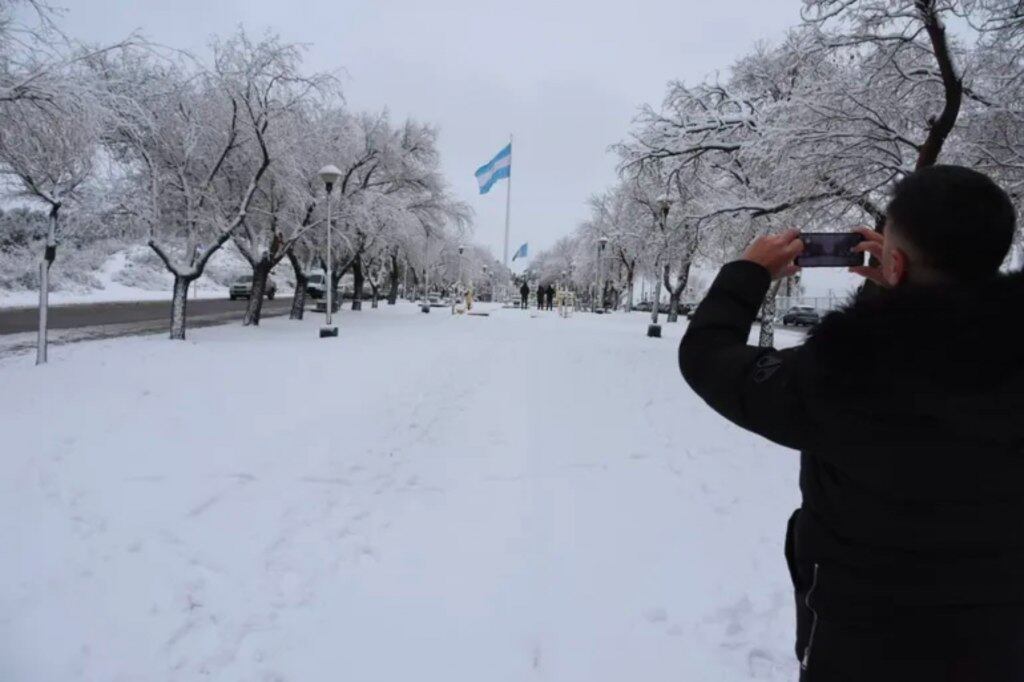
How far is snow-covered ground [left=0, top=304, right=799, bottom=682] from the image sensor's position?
2812mm

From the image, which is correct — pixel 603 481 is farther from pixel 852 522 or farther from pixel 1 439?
pixel 1 439

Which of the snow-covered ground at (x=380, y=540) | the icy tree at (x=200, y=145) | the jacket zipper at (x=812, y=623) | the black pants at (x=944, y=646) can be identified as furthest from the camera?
the icy tree at (x=200, y=145)

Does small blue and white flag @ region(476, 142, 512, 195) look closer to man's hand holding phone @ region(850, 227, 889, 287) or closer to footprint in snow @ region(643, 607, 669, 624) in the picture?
footprint in snow @ region(643, 607, 669, 624)

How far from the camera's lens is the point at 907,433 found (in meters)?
1.14

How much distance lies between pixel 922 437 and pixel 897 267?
1.17 ft

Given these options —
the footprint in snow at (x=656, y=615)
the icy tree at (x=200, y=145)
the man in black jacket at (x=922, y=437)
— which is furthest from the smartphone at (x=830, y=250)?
the icy tree at (x=200, y=145)


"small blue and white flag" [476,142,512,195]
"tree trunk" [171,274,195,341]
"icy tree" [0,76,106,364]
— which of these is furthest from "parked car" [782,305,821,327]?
"icy tree" [0,76,106,364]

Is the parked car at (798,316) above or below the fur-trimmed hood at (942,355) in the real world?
above

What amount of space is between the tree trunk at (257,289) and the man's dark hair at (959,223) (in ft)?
63.3

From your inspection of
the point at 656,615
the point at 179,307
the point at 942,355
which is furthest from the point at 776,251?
the point at 179,307

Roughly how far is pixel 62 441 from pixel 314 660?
4301 mm

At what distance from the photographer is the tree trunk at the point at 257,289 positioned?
1845cm

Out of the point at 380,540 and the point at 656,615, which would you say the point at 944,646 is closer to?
the point at 656,615

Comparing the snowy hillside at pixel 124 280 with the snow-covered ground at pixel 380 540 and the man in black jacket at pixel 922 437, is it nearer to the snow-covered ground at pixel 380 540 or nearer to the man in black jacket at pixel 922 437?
the snow-covered ground at pixel 380 540
